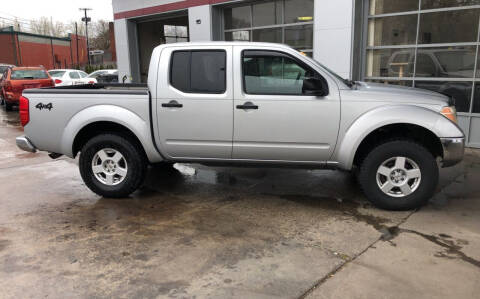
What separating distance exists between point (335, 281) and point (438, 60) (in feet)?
22.0

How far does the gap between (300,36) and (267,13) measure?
1.35 m

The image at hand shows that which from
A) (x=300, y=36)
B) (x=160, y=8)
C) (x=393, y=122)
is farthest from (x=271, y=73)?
(x=160, y=8)

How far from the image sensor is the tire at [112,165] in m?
5.23

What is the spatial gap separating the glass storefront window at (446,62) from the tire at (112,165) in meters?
6.34

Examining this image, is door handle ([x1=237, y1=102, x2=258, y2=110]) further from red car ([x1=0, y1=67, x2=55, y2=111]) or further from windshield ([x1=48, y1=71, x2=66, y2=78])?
windshield ([x1=48, y1=71, x2=66, y2=78])

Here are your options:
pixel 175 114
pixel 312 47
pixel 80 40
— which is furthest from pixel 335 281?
pixel 80 40

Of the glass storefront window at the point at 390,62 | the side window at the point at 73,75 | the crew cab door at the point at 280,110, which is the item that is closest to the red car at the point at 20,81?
the side window at the point at 73,75

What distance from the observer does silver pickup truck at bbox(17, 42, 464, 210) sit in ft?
15.3

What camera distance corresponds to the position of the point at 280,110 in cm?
477

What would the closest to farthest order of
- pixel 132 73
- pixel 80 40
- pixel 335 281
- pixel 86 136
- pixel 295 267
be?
1. pixel 335 281
2. pixel 295 267
3. pixel 86 136
4. pixel 132 73
5. pixel 80 40

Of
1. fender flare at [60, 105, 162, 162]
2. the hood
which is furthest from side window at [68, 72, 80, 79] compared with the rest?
the hood

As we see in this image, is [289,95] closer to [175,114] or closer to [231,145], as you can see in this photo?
[231,145]

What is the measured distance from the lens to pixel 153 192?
226 inches

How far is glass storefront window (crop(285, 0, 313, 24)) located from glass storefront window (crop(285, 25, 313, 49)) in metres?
0.18
